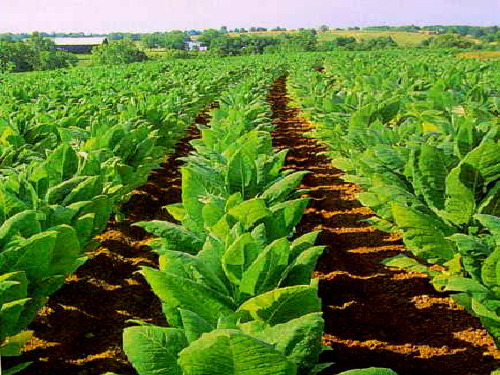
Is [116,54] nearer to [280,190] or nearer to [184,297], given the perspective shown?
[280,190]

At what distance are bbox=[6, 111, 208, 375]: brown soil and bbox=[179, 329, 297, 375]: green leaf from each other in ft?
5.78

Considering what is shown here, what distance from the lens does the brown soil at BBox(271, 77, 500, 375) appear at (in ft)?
10.8

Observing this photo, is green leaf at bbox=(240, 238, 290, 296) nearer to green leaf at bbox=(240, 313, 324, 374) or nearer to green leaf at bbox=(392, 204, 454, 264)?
green leaf at bbox=(240, 313, 324, 374)

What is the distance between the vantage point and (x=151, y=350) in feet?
6.22

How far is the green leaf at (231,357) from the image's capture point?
1.56 metres

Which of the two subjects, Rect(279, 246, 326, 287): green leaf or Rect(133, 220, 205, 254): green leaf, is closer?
Rect(279, 246, 326, 287): green leaf

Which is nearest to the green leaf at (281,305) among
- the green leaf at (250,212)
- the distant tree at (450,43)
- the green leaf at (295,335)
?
the green leaf at (295,335)

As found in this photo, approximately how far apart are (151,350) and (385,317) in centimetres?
241

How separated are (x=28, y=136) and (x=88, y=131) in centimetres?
147

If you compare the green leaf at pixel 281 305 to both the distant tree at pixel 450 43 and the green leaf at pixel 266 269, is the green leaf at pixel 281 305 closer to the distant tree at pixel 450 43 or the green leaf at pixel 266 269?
the green leaf at pixel 266 269

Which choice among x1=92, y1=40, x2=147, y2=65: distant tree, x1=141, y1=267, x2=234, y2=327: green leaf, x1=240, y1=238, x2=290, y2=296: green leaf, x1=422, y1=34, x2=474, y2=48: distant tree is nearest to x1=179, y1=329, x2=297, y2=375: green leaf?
x1=141, y1=267, x2=234, y2=327: green leaf

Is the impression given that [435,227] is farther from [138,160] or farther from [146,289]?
[138,160]

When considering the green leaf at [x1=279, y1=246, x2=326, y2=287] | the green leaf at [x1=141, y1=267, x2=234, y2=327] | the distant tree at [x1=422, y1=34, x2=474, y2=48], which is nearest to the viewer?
the green leaf at [x1=141, y1=267, x2=234, y2=327]

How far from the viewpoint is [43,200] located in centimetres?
380
